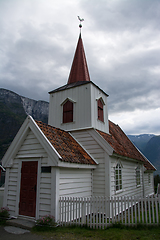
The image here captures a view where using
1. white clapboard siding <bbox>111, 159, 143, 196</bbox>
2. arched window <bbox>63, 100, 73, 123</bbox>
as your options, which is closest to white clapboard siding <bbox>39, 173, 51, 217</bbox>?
white clapboard siding <bbox>111, 159, 143, 196</bbox>

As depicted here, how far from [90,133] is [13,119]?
348 feet

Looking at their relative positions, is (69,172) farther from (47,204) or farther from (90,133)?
(90,133)

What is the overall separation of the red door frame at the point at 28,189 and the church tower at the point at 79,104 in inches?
179

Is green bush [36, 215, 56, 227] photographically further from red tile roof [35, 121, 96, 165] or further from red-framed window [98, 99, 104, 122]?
red-framed window [98, 99, 104, 122]

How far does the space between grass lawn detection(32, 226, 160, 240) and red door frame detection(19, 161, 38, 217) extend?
1264mm

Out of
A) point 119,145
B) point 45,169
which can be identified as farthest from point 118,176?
point 45,169

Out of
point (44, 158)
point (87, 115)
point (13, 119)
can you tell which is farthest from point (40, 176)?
point (13, 119)

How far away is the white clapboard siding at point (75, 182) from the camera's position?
8.34m

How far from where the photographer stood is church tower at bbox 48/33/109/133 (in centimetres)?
1261

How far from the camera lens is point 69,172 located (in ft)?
29.0

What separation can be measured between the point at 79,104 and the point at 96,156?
3.97m

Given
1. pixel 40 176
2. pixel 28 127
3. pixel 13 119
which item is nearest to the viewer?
pixel 40 176

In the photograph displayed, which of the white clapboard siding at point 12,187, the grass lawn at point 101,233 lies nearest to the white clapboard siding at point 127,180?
the grass lawn at point 101,233

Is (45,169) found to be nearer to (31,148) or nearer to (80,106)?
(31,148)
